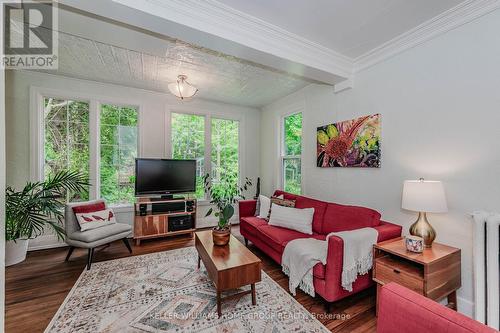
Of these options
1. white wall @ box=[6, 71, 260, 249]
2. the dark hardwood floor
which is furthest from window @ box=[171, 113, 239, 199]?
the dark hardwood floor

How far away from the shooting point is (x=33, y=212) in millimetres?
2367

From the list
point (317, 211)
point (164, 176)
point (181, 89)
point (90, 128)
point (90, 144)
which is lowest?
point (317, 211)

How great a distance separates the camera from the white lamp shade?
178cm

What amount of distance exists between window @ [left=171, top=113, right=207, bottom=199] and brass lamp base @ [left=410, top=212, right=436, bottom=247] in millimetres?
3597

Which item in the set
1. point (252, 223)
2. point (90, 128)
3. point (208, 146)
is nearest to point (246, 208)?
point (252, 223)

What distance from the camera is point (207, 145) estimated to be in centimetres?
454

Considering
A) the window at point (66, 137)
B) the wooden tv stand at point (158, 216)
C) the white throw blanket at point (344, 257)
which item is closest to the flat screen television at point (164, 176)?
the wooden tv stand at point (158, 216)

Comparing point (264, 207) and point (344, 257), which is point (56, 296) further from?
point (344, 257)

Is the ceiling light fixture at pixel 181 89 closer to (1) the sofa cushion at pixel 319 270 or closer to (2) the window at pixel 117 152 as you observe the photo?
(2) the window at pixel 117 152

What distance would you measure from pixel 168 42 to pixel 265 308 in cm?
290

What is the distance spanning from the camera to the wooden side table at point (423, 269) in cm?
165

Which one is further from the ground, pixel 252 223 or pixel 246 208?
pixel 246 208

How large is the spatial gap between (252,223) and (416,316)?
7.84 ft

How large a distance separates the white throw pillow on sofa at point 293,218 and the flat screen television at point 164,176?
1780mm
